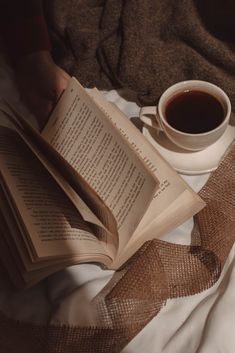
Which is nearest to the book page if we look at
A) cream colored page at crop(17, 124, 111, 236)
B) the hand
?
cream colored page at crop(17, 124, 111, 236)

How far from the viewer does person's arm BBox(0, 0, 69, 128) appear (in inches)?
27.5

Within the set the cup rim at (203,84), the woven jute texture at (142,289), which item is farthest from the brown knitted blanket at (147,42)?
the woven jute texture at (142,289)

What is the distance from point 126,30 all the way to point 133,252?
0.30m

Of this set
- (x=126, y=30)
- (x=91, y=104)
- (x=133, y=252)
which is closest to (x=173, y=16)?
(x=126, y=30)

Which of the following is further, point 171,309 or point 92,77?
point 92,77

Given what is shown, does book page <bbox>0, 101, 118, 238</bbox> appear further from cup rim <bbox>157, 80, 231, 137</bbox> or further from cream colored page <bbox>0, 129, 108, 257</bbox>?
cup rim <bbox>157, 80, 231, 137</bbox>

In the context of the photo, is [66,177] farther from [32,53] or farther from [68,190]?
[32,53]

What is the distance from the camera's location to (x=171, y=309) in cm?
57

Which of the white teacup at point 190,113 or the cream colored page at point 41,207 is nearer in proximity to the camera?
the cream colored page at point 41,207

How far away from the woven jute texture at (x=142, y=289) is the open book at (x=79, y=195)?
23 mm

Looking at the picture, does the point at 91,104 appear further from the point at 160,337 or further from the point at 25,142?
the point at 160,337

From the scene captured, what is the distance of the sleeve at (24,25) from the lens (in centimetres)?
71

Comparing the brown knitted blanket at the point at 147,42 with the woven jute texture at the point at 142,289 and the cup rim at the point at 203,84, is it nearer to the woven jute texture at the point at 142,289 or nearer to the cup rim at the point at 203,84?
the cup rim at the point at 203,84

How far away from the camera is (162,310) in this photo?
57cm
